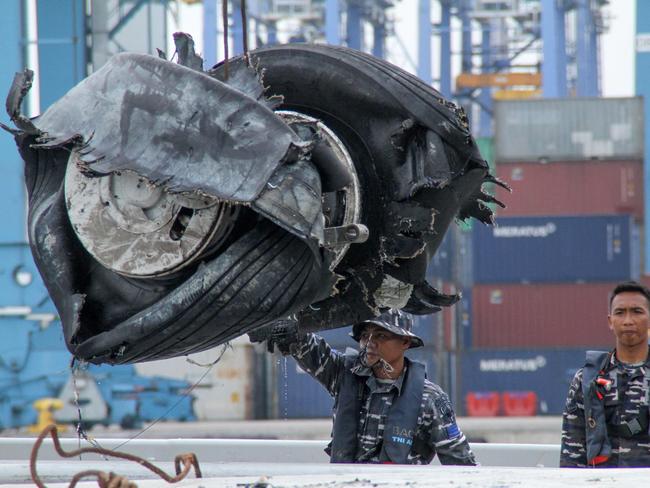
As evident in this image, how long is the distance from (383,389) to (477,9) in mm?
42607

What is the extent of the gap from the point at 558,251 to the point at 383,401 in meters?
24.9

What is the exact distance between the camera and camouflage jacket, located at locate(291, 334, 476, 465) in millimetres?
4570

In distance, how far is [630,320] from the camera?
458 cm

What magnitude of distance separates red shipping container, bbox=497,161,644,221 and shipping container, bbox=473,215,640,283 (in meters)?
0.64

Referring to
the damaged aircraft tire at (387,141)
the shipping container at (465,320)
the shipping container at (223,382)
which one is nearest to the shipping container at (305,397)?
the shipping container at (223,382)

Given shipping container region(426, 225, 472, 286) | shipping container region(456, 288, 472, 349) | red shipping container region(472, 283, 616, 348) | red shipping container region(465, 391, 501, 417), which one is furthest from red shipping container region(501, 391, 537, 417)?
shipping container region(426, 225, 472, 286)

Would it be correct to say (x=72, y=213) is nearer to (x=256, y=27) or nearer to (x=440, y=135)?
(x=440, y=135)

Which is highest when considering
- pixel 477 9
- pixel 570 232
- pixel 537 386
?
pixel 477 9

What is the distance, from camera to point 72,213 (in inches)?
130

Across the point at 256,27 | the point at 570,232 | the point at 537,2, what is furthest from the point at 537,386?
the point at 537,2

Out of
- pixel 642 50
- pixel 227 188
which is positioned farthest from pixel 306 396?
A: pixel 227 188

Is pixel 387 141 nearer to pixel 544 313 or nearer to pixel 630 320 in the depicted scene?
pixel 630 320

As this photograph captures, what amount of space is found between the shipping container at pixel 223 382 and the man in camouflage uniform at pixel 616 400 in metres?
22.8

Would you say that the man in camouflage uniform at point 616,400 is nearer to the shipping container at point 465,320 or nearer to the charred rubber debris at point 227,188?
the charred rubber debris at point 227,188
